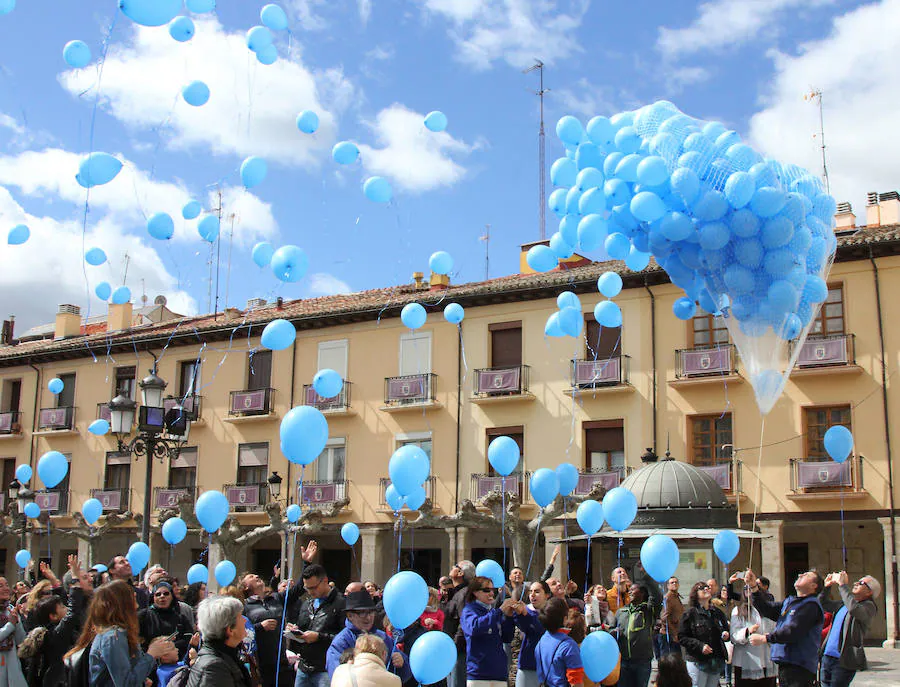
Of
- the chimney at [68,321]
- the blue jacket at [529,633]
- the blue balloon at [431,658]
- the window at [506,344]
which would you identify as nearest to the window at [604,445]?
the window at [506,344]

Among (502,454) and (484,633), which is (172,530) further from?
(484,633)

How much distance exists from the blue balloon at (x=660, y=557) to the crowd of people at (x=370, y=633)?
0.43 metres

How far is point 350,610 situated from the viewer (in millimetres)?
6316

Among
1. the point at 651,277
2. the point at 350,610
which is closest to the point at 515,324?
the point at 651,277

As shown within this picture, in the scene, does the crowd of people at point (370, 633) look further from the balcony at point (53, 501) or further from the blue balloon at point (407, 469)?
the balcony at point (53, 501)

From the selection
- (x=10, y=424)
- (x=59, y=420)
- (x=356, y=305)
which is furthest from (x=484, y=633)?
(x=10, y=424)

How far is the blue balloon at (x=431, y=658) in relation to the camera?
20.5 ft

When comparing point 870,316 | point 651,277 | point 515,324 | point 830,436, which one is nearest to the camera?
point 830,436

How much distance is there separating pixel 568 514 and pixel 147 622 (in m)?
15.7

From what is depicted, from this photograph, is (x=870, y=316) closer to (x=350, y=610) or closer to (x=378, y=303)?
(x=378, y=303)

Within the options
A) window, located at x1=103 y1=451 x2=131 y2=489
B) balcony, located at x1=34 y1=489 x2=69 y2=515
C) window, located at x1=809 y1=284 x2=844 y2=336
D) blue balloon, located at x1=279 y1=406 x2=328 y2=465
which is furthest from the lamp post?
balcony, located at x1=34 y1=489 x2=69 y2=515

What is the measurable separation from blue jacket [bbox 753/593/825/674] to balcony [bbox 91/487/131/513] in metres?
24.4

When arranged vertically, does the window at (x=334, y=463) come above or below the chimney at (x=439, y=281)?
below

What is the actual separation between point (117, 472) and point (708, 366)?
17805 mm
